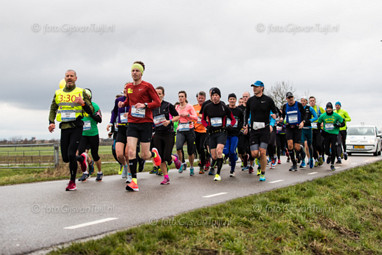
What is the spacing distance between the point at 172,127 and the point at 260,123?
2162 millimetres

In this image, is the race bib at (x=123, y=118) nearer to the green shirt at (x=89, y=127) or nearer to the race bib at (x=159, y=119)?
the race bib at (x=159, y=119)

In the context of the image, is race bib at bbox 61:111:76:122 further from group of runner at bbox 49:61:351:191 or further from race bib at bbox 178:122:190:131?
race bib at bbox 178:122:190:131

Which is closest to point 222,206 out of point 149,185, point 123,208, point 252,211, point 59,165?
point 252,211

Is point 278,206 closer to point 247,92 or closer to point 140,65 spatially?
point 140,65

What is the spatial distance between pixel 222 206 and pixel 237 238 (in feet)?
4.00

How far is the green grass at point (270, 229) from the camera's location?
13.1 feet

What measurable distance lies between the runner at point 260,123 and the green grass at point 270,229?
1.65 metres

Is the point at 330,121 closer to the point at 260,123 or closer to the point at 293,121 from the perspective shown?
the point at 293,121

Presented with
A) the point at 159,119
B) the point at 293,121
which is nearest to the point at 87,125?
the point at 159,119

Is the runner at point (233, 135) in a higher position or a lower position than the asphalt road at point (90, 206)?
higher

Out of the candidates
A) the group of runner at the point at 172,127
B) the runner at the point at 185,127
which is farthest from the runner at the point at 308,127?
the runner at the point at 185,127

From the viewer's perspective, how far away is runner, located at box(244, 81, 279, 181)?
9586mm

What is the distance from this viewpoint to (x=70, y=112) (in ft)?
24.7

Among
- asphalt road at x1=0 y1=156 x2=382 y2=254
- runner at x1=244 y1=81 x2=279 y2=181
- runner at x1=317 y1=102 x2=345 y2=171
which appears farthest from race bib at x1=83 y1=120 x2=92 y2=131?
runner at x1=317 y1=102 x2=345 y2=171
